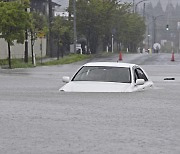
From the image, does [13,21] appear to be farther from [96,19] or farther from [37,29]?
[96,19]

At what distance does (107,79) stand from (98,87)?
605 mm

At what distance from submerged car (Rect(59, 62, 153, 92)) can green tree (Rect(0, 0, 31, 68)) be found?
23791 millimetres

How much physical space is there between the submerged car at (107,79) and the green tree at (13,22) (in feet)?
78.1

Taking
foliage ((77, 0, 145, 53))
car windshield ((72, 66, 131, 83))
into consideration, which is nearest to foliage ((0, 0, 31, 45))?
car windshield ((72, 66, 131, 83))

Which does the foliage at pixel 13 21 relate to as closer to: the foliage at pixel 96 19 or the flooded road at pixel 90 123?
the flooded road at pixel 90 123

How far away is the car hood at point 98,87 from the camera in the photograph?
17.6m

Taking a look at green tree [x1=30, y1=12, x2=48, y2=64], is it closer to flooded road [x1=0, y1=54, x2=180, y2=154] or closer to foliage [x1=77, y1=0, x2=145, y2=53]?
foliage [x1=77, y1=0, x2=145, y2=53]

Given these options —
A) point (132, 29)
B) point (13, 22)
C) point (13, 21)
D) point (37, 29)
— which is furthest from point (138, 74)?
point (132, 29)

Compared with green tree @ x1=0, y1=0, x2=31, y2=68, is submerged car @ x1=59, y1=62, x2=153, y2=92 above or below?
below

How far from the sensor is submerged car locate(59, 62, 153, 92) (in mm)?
17641

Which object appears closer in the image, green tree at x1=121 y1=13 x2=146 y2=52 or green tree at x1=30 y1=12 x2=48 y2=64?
green tree at x1=30 y1=12 x2=48 y2=64

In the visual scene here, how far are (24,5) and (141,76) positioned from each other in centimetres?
2597

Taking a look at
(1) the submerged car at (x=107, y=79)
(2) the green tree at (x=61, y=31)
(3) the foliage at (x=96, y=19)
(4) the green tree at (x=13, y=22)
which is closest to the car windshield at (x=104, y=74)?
(1) the submerged car at (x=107, y=79)

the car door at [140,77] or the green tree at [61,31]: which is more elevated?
the green tree at [61,31]
